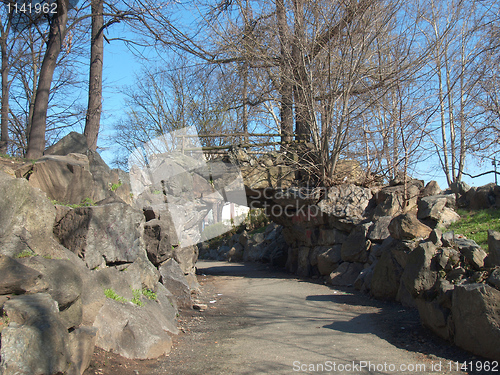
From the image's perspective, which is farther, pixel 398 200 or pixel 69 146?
pixel 398 200

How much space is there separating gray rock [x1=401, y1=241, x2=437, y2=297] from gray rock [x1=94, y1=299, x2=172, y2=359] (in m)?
3.46

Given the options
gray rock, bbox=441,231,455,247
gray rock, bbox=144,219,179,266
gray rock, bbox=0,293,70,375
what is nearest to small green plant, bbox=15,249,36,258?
gray rock, bbox=0,293,70,375

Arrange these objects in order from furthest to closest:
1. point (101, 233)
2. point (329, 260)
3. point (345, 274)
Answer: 1. point (329, 260)
2. point (345, 274)
3. point (101, 233)

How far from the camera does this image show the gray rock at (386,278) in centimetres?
709

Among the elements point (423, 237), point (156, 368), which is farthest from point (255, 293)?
point (156, 368)

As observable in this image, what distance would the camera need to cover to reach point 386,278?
7266 millimetres

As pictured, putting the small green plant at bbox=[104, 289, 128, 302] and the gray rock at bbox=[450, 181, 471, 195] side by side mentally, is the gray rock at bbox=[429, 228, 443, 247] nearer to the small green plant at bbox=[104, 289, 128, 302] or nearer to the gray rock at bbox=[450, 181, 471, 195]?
the gray rock at bbox=[450, 181, 471, 195]

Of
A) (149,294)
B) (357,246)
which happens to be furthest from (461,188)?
(149,294)

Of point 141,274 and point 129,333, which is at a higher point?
point 141,274

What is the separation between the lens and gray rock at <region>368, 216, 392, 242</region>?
29.6 feet

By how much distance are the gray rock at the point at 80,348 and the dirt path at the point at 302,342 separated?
0.59 ft

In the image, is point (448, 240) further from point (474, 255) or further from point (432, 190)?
point (432, 190)

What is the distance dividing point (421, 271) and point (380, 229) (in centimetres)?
399

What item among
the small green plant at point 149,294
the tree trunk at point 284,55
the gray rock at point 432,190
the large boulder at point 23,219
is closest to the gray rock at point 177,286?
the small green plant at point 149,294
